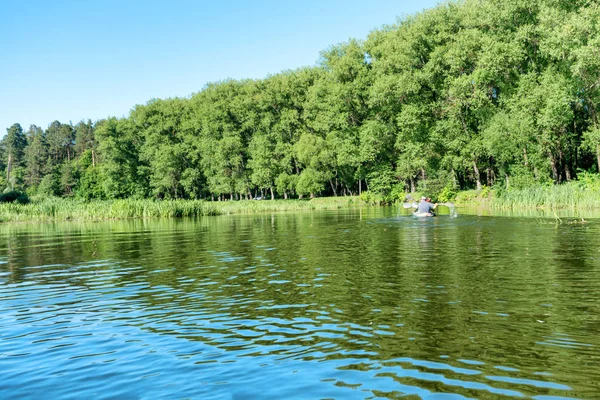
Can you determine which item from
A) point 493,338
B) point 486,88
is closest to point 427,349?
point 493,338

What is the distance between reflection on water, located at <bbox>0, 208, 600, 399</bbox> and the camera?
20.9 feet

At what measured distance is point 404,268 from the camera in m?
14.9

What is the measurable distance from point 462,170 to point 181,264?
58.5 metres

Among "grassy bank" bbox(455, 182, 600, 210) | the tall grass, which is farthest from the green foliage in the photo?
the tall grass

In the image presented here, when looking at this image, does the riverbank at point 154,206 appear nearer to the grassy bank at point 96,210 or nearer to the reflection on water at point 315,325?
the grassy bank at point 96,210

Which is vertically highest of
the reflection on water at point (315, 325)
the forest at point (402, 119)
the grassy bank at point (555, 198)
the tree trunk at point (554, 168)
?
the forest at point (402, 119)

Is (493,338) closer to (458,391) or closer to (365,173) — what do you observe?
(458,391)

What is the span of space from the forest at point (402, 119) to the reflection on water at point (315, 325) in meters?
36.1

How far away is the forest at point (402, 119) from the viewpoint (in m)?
50.2

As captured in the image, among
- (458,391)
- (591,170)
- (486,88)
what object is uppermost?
(486,88)

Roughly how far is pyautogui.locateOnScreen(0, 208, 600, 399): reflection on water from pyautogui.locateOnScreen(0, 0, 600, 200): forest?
118 ft

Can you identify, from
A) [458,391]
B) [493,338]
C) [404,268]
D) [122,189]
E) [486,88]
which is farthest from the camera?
[122,189]

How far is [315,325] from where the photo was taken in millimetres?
9062

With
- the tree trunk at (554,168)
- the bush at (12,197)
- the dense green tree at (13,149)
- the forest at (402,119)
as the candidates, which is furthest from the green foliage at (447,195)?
the dense green tree at (13,149)
